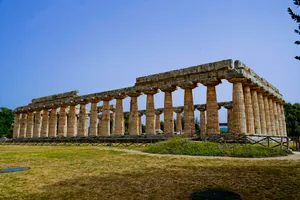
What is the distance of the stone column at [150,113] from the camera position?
109 feet

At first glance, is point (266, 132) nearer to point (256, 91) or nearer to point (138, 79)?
point (256, 91)

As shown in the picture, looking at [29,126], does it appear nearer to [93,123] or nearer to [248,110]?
[93,123]

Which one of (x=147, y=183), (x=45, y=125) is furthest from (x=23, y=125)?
(x=147, y=183)

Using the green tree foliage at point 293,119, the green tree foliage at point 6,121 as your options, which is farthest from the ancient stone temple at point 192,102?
the green tree foliage at point 6,121

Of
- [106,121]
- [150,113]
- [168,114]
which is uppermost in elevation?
[150,113]

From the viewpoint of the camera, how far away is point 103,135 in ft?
128

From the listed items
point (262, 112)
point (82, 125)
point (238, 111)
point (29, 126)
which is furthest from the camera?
point (29, 126)

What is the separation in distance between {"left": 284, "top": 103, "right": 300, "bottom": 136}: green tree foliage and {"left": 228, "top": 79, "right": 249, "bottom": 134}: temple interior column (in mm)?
38587

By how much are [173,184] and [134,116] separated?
2834cm

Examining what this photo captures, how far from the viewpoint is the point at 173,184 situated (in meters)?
7.99

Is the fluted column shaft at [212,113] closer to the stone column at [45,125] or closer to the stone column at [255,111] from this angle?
the stone column at [255,111]

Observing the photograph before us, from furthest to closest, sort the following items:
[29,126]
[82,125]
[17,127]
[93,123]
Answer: [17,127] < [29,126] < [82,125] < [93,123]

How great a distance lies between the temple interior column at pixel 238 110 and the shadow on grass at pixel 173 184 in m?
16.5

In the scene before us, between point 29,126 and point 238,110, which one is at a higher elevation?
point 238,110
